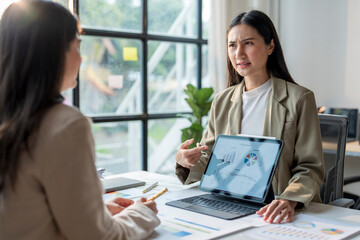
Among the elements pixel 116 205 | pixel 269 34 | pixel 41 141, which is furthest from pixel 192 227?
pixel 269 34

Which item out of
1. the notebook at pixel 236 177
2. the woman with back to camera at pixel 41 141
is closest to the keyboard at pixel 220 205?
the notebook at pixel 236 177

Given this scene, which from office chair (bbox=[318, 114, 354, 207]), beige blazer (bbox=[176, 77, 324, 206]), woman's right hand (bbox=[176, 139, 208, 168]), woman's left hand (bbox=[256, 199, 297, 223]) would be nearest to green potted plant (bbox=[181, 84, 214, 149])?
office chair (bbox=[318, 114, 354, 207])

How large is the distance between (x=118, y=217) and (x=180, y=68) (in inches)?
138

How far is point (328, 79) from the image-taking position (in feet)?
14.1

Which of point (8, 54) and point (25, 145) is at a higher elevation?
point (8, 54)

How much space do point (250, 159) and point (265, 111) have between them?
34 centimetres

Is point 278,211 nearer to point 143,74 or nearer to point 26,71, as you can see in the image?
point 26,71

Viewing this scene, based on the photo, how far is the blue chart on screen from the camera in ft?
5.41

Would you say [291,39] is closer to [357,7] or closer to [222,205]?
[357,7]

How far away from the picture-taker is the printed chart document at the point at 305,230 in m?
1.29

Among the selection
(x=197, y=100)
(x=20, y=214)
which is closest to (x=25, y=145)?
(x=20, y=214)

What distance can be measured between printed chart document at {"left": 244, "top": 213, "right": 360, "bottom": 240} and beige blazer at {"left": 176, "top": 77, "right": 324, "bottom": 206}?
17 cm

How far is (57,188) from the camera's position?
0.93m

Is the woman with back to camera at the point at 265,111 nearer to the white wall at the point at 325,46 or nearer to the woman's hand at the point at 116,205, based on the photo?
the woman's hand at the point at 116,205
